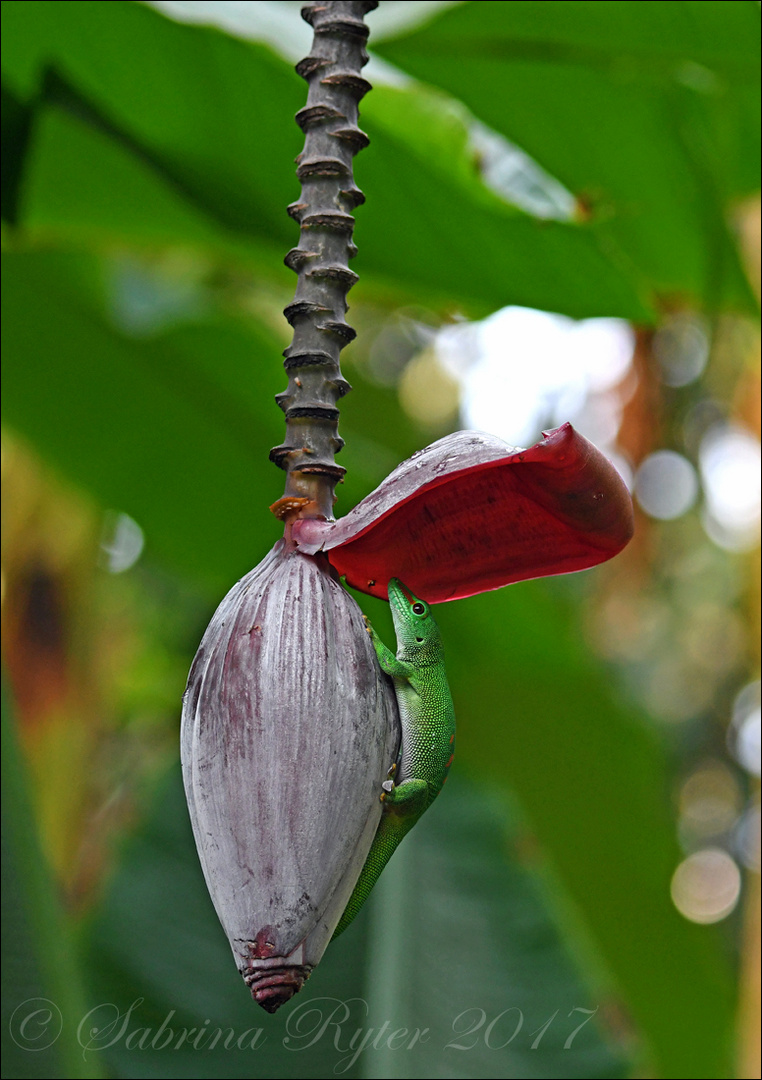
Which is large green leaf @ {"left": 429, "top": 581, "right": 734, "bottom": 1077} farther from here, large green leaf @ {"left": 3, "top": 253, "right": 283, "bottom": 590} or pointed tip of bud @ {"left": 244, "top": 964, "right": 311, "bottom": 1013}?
pointed tip of bud @ {"left": 244, "top": 964, "right": 311, "bottom": 1013}

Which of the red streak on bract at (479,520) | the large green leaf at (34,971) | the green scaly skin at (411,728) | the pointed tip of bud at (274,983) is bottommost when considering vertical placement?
the large green leaf at (34,971)

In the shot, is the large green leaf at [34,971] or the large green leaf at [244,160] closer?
the large green leaf at [244,160]

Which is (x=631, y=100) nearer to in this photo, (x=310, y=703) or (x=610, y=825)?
(x=310, y=703)

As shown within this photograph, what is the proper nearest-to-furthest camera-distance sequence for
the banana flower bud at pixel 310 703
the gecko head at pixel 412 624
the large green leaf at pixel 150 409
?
the banana flower bud at pixel 310 703 < the gecko head at pixel 412 624 < the large green leaf at pixel 150 409

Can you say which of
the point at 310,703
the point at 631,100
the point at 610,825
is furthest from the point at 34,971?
the point at 631,100

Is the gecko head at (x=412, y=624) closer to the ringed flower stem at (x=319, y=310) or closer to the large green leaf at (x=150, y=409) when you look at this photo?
the ringed flower stem at (x=319, y=310)

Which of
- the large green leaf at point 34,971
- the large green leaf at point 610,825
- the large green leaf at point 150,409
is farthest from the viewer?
the large green leaf at point 610,825

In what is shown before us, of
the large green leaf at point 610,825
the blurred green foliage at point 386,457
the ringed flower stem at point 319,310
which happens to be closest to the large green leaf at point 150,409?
the blurred green foliage at point 386,457

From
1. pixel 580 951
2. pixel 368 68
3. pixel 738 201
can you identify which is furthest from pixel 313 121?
pixel 580 951

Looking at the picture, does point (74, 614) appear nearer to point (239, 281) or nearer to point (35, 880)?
point (239, 281)
